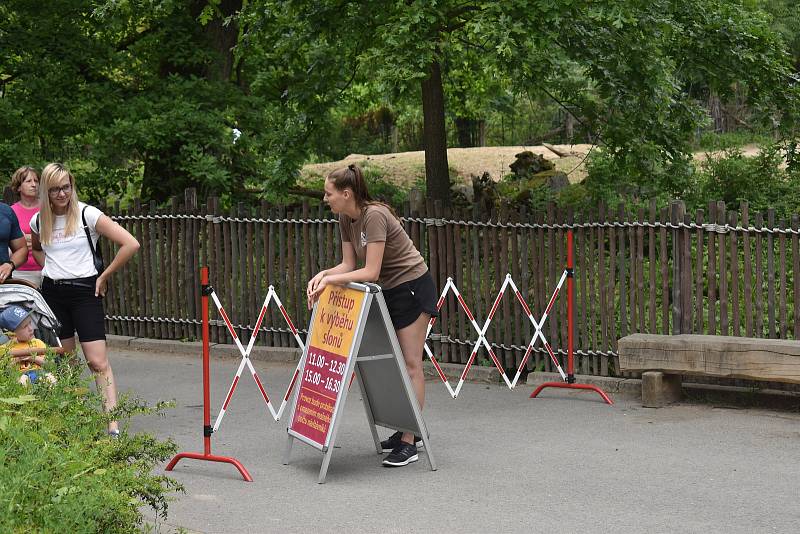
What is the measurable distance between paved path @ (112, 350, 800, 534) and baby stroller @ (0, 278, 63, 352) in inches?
49.7

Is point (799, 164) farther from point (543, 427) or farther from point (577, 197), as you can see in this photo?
point (543, 427)

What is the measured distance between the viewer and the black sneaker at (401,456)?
303 inches

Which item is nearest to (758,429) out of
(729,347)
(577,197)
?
(729,347)

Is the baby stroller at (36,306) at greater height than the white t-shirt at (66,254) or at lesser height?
lesser

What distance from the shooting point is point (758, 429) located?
8797 mm

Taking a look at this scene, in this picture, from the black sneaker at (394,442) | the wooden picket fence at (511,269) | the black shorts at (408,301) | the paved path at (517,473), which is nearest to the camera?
the paved path at (517,473)

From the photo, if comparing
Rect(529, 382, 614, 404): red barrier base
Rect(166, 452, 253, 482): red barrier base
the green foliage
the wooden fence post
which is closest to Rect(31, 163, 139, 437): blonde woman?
Rect(166, 452, 253, 482): red barrier base

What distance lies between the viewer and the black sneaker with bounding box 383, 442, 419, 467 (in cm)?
768

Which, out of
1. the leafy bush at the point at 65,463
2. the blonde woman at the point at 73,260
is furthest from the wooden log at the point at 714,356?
the leafy bush at the point at 65,463

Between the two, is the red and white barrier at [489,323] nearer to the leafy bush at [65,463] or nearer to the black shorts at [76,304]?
the black shorts at [76,304]

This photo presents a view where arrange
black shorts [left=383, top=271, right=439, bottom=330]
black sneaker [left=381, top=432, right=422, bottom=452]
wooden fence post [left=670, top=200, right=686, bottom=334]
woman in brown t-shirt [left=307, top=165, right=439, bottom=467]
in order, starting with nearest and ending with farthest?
woman in brown t-shirt [left=307, top=165, right=439, bottom=467]
black shorts [left=383, top=271, right=439, bottom=330]
black sneaker [left=381, top=432, right=422, bottom=452]
wooden fence post [left=670, top=200, right=686, bottom=334]

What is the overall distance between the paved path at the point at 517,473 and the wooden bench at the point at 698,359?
23cm

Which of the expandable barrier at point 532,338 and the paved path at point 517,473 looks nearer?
the paved path at point 517,473

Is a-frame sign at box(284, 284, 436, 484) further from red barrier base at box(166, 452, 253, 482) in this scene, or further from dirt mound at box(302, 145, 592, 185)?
dirt mound at box(302, 145, 592, 185)
